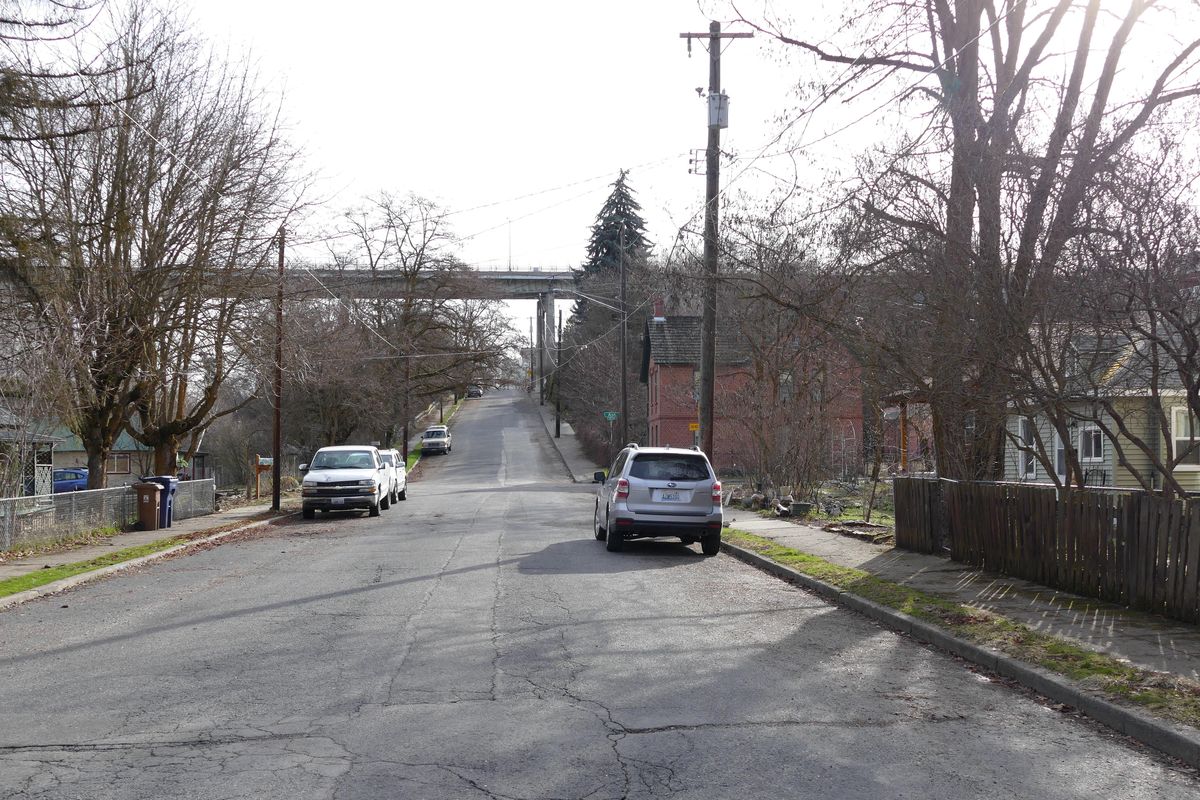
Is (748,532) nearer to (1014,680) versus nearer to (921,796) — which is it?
(1014,680)

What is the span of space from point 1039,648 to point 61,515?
17.2 m

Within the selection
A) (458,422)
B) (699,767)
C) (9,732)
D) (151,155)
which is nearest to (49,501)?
(151,155)

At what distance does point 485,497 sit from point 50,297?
747 inches

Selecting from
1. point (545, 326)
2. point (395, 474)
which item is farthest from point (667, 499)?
point (545, 326)

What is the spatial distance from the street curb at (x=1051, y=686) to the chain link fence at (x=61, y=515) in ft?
43.4

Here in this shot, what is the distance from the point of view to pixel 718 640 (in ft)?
31.8

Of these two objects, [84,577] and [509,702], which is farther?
[84,577]

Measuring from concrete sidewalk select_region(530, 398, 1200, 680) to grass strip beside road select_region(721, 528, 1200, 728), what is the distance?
198 millimetres

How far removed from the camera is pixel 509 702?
23.8 feet

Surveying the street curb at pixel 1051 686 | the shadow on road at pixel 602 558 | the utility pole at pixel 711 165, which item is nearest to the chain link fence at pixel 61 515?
the shadow on road at pixel 602 558

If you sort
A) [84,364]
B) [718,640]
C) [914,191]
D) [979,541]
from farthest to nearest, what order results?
[84,364]
[979,541]
[914,191]
[718,640]

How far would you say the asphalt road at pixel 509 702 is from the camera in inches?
221

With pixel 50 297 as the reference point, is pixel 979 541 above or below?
below

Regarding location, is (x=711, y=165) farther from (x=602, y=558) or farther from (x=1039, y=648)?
(x=1039, y=648)
